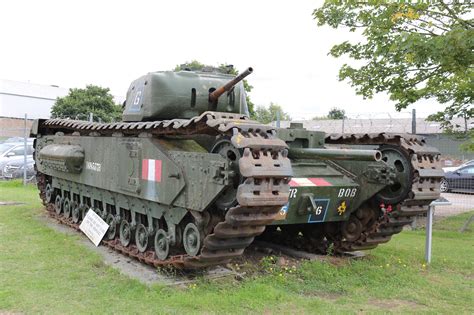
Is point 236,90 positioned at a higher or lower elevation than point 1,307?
higher

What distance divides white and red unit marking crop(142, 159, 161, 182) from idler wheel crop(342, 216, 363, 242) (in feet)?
10.7

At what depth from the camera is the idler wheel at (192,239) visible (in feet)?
22.1

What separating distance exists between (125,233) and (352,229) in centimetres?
369

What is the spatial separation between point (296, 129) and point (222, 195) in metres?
2.14

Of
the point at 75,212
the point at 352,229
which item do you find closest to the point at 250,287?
the point at 352,229

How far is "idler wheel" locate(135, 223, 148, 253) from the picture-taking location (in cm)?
809

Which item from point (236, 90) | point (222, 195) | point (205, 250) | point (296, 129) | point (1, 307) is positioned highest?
point (236, 90)

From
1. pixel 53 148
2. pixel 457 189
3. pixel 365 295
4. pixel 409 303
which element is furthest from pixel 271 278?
pixel 457 189

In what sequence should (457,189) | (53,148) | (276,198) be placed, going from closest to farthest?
(276,198)
(53,148)
(457,189)

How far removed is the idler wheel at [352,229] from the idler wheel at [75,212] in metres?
5.41

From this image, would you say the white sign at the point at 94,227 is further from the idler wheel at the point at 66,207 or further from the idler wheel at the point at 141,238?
the idler wheel at the point at 66,207

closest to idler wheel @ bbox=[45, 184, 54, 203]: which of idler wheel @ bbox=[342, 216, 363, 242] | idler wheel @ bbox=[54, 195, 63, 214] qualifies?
idler wheel @ bbox=[54, 195, 63, 214]

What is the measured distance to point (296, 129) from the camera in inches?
313

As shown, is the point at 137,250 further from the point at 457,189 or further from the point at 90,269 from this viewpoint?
the point at 457,189
